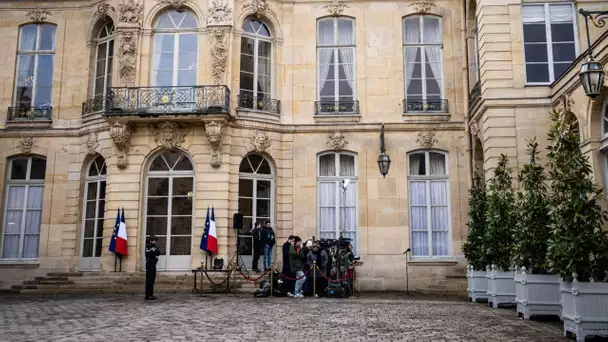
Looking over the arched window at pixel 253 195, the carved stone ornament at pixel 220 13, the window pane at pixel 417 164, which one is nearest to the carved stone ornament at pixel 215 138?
the arched window at pixel 253 195

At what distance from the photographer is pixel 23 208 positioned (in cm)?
1931

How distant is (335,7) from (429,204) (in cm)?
712

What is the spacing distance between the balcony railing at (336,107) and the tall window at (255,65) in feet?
5.48

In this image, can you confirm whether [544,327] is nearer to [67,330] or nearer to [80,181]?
[67,330]

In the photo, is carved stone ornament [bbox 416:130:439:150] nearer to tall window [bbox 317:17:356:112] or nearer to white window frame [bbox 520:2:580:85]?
tall window [bbox 317:17:356:112]

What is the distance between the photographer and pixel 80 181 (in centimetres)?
1884

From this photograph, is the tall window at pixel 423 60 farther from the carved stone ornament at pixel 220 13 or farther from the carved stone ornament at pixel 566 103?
the carved stone ornament at pixel 220 13

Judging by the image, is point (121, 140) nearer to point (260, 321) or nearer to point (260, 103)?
point (260, 103)

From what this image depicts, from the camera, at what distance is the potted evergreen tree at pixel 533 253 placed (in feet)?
32.9

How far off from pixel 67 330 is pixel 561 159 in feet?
25.4

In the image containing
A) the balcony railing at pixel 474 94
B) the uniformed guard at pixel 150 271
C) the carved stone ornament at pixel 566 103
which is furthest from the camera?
the balcony railing at pixel 474 94

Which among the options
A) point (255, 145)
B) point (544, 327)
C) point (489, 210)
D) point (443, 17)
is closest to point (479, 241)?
point (489, 210)

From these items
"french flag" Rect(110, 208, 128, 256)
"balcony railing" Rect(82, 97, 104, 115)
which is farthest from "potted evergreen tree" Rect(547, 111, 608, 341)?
"balcony railing" Rect(82, 97, 104, 115)

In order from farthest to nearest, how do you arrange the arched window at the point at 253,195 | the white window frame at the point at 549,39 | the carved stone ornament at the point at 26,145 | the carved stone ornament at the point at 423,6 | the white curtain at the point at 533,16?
the carved stone ornament at the point at 423,6
the carved stone ornament at the point at 26,145
the arched window at the point at 253,195
the white curtain at the point at 533,16
the white window frame at the point at 549,39
